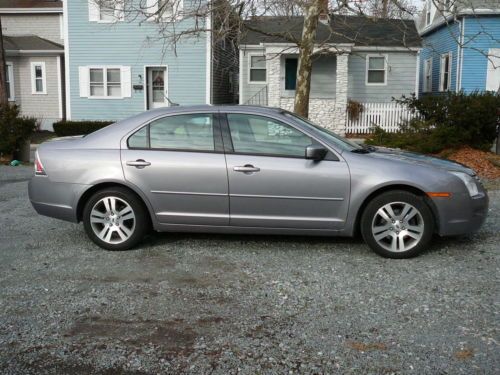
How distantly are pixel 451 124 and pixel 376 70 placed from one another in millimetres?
11143

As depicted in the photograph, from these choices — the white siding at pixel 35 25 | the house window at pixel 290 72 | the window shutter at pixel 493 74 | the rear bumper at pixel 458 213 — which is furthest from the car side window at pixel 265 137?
the white siding at pixel 35 25

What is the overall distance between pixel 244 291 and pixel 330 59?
19736mm

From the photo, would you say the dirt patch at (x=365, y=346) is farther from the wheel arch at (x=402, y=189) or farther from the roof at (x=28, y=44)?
the roof at (x=28, y=44)

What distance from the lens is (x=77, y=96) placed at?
72.8ft

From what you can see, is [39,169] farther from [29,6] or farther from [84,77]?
[29,6]

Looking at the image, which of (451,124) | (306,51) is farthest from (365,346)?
(451,124)

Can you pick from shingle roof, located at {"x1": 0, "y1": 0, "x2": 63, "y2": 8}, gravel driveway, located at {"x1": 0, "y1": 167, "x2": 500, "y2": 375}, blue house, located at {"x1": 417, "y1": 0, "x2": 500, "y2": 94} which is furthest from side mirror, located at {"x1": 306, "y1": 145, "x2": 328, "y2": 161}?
shingle roof, located at {"x1": 0, "y1": 0, "x2": 63, "y2": 8}

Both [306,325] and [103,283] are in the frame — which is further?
[103,283]

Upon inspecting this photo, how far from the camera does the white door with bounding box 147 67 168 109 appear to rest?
22.2 metres

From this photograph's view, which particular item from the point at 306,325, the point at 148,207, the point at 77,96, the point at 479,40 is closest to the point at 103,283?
the point at 148,207

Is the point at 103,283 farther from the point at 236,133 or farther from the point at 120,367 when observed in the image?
the point at 236,133

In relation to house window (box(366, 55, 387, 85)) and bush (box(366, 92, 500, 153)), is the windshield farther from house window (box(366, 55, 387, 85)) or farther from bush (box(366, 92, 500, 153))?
house window (box(366, 55, 387, 85))

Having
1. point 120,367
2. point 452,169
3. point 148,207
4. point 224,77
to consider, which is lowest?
point 120,367

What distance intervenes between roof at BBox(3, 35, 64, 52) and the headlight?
22.0 meters
